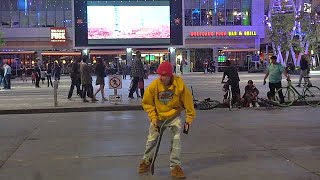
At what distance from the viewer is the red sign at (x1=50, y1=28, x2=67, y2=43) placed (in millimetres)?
63875

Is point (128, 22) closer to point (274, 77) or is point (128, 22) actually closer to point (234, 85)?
point (274, 77)

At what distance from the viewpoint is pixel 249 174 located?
7039 millimetres

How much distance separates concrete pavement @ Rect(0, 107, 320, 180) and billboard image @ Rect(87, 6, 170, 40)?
170ft

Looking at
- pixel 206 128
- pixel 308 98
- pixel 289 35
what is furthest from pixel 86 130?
pixel 289 35

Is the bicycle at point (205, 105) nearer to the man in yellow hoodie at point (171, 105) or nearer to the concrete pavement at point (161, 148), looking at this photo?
the concrete pavement at point (161, 148)

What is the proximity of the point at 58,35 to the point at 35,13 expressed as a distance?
4.59m

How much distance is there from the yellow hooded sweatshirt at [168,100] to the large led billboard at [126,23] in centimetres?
5945

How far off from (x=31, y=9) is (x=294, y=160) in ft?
201

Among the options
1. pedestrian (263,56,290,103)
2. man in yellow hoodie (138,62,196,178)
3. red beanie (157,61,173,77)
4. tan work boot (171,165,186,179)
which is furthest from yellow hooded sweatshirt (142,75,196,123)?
pedestrian (263,56,290,103)

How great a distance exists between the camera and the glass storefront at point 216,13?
67.4 m

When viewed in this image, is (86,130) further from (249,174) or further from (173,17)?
(173,17)

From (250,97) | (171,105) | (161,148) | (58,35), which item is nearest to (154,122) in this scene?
(171,105)

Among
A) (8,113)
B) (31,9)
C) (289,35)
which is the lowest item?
(8,113)

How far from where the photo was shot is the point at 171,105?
7.01 meters
